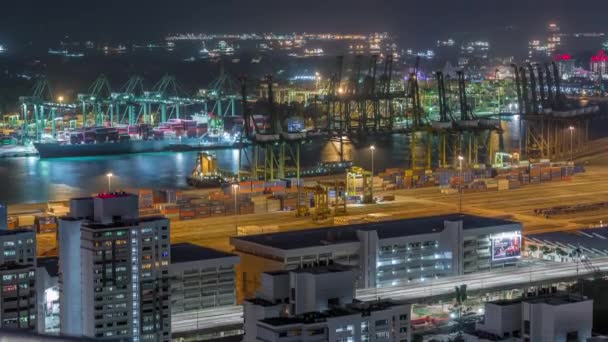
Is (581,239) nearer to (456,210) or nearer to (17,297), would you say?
(456,210)

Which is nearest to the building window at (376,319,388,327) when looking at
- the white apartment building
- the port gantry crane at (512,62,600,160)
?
the white apartment building

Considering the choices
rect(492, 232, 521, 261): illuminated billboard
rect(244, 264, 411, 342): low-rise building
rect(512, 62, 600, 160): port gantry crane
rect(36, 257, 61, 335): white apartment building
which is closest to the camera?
rect(244, 264, 411, 342): low-rise building

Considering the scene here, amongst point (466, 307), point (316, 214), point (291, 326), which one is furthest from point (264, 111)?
point (291, 326)

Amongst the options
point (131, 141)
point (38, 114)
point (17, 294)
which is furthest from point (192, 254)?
point (38, 114)

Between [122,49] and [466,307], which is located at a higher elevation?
[122,49]

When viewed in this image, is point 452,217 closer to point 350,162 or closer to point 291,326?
point 291,326

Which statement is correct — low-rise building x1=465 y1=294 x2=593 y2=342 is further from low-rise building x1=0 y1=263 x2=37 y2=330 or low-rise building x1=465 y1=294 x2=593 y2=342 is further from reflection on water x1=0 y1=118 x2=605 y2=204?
reflection on water x1=0 y1=118 x2=605 y2=204

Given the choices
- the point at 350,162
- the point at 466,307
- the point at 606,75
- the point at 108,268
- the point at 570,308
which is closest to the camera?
the point at 570,308
